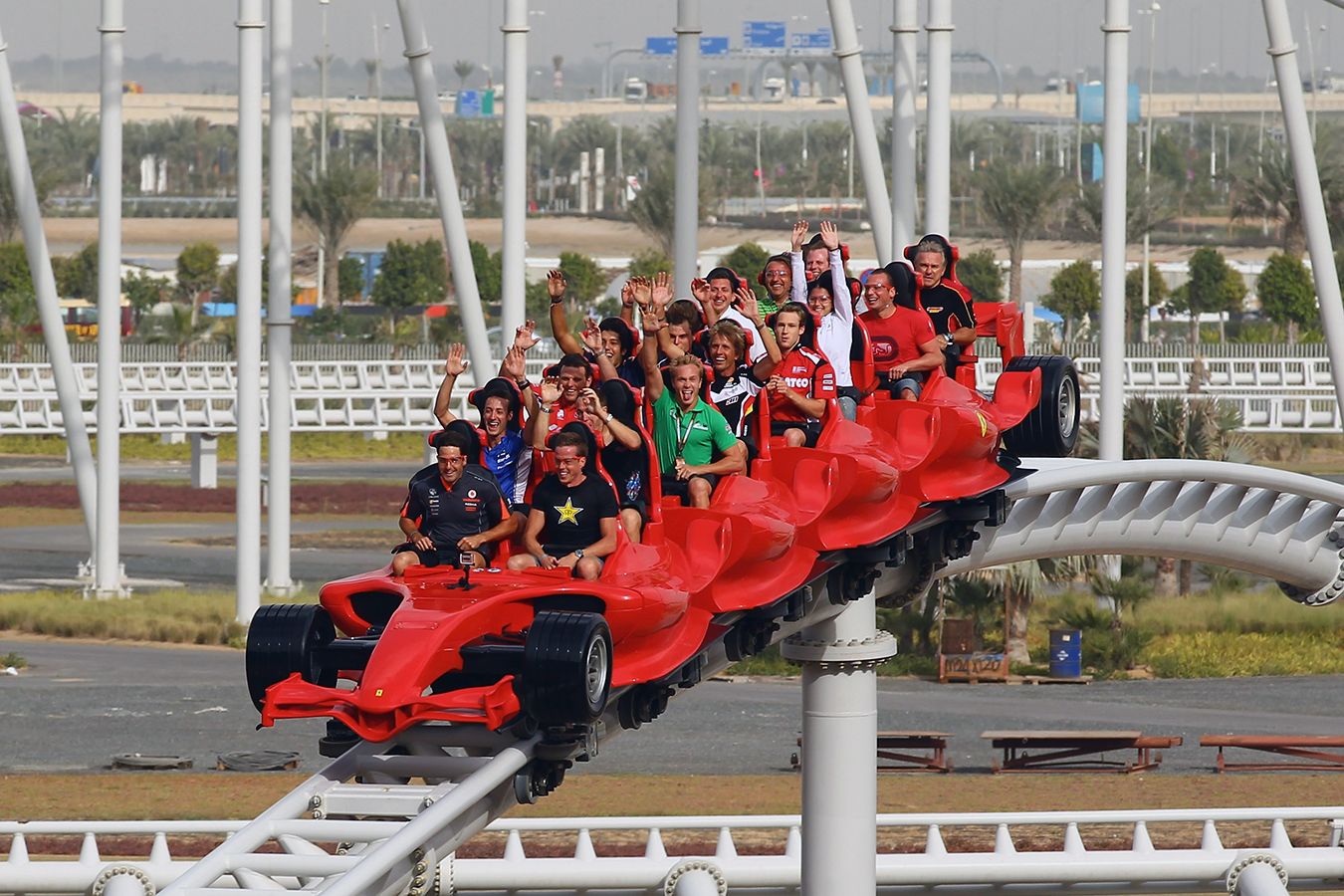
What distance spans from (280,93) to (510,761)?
79.9ft

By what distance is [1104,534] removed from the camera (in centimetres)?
2053

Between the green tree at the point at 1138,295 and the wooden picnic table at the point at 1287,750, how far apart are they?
6036cm

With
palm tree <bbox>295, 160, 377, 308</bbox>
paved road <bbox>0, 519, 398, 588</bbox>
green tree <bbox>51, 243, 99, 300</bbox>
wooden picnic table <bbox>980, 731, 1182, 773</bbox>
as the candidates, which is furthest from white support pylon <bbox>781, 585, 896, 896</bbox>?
green tree <bbox>51, 243, 99, 300</bbox>

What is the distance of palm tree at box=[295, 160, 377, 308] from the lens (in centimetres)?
9281

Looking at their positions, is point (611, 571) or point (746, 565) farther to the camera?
point (746, 565)

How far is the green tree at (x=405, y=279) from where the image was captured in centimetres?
9150

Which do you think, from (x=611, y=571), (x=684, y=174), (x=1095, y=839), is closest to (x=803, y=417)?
(x=611, y=571)

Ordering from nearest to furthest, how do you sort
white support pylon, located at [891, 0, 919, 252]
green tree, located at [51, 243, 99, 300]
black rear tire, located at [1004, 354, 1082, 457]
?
black rear tire, located at [1004, 354, 1082, 457] → white support pylon, located at [891, 0, 919, 252] → green tree, located at [51, 243, 99, 300]

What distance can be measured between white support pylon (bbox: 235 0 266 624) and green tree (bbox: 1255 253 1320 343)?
51991mm

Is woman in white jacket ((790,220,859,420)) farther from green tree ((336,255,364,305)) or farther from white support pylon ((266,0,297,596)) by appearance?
green tree ((336,255,364,305))

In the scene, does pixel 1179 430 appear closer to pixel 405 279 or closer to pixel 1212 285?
pixel 1212 285

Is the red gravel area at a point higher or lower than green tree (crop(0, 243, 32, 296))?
lower

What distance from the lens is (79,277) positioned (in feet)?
311

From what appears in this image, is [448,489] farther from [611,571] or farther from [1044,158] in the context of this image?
[1044,158]
